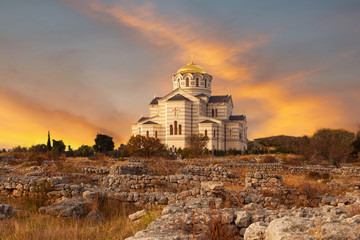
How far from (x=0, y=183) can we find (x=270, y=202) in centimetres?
947

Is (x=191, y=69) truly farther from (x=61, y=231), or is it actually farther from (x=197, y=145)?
(x=61, y=231)

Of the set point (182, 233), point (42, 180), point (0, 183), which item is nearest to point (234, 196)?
point (182, 233)

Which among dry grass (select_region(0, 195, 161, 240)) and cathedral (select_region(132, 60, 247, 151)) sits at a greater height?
cathedral (select_region(132, 60, 247, 151))

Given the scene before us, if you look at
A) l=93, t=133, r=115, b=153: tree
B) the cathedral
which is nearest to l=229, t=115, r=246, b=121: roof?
the cathedral

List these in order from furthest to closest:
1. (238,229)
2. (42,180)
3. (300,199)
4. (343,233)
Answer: (42,180) < (300,199) < (238,229) < (343,233)

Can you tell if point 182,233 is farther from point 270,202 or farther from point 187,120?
point 187,120

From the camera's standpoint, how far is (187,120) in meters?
53.8

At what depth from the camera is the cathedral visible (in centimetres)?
5344

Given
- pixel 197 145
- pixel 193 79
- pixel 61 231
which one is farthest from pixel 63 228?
pixel 193 79

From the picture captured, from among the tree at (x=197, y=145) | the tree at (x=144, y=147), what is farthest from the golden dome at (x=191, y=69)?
the tree at (x=144, y=147)

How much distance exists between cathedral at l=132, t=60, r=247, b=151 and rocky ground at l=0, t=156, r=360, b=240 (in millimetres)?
36017

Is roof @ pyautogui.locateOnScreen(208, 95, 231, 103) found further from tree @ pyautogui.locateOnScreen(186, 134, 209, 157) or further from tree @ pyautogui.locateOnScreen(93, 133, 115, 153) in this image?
tree @ pyautogui.locateOnScreen(93, 133, 115, 153)

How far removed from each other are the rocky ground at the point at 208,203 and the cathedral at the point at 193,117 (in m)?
36.0

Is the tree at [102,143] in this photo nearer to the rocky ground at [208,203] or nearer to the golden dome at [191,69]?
the golden dome at [191,69]
